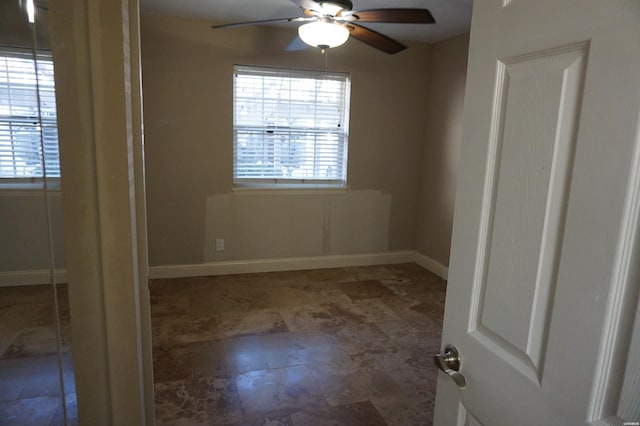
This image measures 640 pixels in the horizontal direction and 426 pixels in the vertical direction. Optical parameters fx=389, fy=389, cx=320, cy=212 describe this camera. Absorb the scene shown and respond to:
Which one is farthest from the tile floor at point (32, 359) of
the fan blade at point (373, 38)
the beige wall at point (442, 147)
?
the beige wall at point (442, 147)

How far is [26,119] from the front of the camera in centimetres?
73

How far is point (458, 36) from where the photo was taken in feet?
12.6

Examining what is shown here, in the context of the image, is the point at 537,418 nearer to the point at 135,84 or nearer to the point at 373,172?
the point at 135,84

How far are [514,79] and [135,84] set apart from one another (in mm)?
795

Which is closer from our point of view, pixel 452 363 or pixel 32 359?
pixel 32 359

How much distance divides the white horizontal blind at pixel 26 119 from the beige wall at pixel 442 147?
3.63 metres

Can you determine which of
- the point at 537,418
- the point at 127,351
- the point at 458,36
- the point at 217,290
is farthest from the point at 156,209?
the point at 537,418

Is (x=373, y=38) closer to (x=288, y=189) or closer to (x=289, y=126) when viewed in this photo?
(x=289, y=126)

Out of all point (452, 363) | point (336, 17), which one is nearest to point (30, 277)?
point (452, 363)

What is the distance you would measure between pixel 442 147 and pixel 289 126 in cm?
164

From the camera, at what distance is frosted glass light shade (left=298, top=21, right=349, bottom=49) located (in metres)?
2.44

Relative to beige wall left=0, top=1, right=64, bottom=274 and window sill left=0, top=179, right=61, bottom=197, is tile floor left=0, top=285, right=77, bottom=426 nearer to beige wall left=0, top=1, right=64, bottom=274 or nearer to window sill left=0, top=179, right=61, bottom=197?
beige wall left=0, top=1, right=64, bottom=274

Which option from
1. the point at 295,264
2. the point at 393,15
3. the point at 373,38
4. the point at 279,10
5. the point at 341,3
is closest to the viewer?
the point at 341,3

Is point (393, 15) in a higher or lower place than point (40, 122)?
higher
